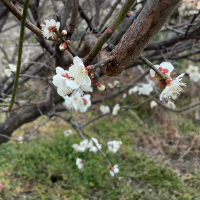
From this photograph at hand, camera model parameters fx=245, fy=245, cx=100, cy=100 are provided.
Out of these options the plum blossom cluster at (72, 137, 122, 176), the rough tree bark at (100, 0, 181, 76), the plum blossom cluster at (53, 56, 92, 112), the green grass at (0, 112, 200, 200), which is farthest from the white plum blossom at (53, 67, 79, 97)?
the green grass at (0, 112, 200, 200)

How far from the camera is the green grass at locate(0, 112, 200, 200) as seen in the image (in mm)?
2170

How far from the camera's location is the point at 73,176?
2367 millimetres

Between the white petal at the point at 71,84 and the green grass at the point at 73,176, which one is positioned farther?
the green grass at the point at 73,176

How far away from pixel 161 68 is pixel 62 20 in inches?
25.1

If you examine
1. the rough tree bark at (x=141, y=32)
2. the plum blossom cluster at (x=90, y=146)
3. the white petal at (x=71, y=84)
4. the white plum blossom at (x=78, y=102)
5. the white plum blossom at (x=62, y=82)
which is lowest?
the plum blossom cluster at (x=90, y=146)

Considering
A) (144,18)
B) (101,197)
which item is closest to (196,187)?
(101,197)

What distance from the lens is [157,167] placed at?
2.75m

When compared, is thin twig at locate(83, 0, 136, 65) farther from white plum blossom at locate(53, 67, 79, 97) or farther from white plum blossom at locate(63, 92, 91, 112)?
white plum blossom at locate(63, 92, 91, 112)

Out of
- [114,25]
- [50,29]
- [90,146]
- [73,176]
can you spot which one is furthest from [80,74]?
[73,176]

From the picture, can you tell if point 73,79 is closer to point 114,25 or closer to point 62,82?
point 62,82

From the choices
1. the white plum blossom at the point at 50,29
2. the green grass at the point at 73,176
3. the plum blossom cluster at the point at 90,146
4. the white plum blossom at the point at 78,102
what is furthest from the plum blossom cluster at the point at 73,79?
the green grass at the point at 73,176

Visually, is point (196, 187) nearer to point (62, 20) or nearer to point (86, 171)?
point (86, 171)

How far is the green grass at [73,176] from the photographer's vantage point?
7.12 feet

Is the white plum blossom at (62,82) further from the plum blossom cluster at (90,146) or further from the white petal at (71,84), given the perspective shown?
the plum blossom cluster at (90,146)
